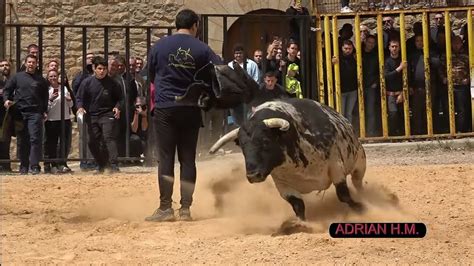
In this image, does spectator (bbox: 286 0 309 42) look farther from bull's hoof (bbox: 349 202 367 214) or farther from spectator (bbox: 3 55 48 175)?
bull's hoof (bbox: 349 202 367 214)

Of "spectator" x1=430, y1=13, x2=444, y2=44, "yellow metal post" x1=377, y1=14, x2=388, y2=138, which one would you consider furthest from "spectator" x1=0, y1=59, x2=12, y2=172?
"spectator" x1=430, y1=13, x2=444, y2=44

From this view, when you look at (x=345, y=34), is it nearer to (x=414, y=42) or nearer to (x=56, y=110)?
(x=414, y=42)

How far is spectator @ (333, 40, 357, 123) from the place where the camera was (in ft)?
52.2

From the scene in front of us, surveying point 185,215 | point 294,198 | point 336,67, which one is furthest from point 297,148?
point 336,67

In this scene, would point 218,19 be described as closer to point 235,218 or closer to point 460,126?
point 460,126

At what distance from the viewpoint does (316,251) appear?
824 cm

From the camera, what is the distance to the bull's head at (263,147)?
30.1ft

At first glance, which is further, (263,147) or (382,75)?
(382,75)

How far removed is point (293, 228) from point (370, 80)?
7.15 m

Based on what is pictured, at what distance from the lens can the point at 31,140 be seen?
14.5 meters

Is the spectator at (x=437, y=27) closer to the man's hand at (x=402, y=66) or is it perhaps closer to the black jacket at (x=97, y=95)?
the man's hand at (x=402, y=66)

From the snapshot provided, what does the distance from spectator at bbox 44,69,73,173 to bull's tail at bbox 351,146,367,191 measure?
5.40m

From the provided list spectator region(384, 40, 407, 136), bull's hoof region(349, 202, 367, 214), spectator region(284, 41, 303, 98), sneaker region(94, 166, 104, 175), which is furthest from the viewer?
A: spectator region(384, 40, 407, 136)

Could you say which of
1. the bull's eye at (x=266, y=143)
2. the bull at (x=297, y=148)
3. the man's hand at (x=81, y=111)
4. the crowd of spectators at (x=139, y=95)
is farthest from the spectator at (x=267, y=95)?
the man's hand at (x=81, y=111)
